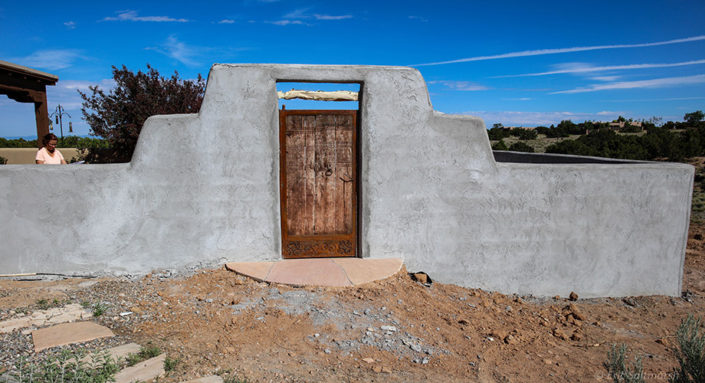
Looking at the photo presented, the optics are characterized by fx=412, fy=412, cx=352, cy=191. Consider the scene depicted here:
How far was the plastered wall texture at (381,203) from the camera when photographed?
5160 millimetres

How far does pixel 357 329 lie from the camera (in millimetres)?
4203

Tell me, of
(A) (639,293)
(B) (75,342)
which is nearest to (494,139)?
(A) (639,293)

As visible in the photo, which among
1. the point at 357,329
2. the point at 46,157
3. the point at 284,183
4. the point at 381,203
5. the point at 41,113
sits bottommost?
the point at 357,329

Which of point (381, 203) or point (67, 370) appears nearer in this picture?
point (67, 370)

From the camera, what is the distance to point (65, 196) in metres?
5.11

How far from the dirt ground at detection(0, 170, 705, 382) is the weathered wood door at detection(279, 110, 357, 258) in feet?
2.92

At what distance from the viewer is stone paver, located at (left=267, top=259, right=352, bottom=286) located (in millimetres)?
4938

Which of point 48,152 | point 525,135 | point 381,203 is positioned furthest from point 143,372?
point 525,135

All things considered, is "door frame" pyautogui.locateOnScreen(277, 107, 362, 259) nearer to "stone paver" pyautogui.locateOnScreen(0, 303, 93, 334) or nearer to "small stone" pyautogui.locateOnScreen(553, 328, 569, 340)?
"stone paver" pyautogui.locateOnScreen(0, 303, 93, 334)

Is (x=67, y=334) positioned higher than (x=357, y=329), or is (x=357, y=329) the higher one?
(x=67, y=334)

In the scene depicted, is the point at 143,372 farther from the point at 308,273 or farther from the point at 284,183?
the point at 284,183

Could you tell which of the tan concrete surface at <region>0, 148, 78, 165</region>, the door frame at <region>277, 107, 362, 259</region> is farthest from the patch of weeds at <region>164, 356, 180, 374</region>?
the tan concrete surface at <region>0, 148, 78, 165</region>

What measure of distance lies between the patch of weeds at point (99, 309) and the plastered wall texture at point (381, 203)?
942 mm

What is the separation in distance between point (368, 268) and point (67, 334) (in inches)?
127
